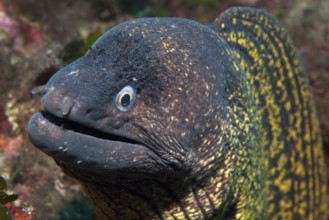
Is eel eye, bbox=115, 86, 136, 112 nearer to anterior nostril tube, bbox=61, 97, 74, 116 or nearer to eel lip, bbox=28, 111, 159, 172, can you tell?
eel lip, bbox=28, 111, 159, 172

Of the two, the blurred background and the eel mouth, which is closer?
the eel mouth

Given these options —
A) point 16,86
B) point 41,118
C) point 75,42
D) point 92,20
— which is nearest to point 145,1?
point 92,20

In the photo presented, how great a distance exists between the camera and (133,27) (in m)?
2.74

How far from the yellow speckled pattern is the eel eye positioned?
129 cm

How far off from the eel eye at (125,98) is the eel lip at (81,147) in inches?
7.2

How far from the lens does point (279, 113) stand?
401 centimetres

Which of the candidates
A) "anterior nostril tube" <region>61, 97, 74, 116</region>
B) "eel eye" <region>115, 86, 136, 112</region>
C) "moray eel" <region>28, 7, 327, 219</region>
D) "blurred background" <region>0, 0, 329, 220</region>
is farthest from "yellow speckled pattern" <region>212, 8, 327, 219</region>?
"anterior nostril tube" <region>61, 97, 74, 116</region>

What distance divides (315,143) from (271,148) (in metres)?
0.88

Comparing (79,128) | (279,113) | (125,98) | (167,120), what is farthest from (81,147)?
(279,113)

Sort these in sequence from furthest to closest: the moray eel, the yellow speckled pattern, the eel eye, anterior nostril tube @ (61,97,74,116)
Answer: the yellow speckled pattern → the eel eye → the moray eel → anterior nostril tube @ (61,97,74,116)

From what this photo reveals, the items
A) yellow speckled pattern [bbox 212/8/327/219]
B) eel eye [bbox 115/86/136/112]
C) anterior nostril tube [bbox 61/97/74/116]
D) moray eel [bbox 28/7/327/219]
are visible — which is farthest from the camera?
yellow speckled pattern [bbox 212/8/327/219]

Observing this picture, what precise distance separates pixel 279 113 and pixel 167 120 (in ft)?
5.83

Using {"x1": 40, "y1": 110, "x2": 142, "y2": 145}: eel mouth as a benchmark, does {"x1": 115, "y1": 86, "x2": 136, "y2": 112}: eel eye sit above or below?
above

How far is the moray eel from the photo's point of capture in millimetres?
2346
